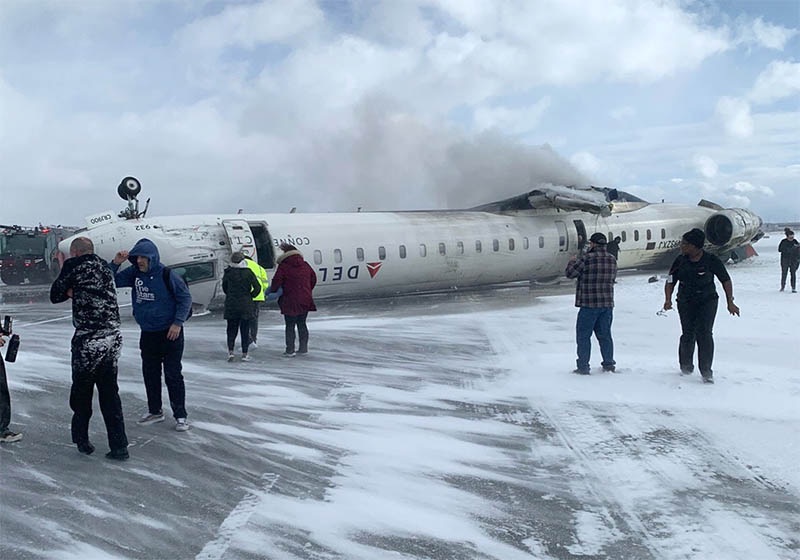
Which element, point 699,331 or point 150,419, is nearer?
point 150,419

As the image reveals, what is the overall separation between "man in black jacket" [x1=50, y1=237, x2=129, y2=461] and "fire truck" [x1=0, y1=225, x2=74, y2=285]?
26.8m

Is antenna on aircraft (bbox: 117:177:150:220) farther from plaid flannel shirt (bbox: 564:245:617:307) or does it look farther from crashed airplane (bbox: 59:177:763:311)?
plaid flannel shirt (bbox: 564:245:617:307)

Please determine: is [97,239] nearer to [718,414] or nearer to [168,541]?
[168,541]

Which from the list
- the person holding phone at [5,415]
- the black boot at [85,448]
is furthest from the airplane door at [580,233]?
the person holding phone at [5,415]

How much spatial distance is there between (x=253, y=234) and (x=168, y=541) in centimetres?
1233

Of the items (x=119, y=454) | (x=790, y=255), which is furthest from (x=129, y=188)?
(x=790, y=255)

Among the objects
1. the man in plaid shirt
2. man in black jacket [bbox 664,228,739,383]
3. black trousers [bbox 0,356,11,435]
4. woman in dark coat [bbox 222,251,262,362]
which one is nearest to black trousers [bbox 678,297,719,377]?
man in black jacket [bbox 664,228,739,383]

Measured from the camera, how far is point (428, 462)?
5.37 metres

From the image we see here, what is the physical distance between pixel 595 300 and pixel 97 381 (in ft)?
19.0

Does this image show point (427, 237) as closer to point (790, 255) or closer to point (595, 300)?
point (790, 255)

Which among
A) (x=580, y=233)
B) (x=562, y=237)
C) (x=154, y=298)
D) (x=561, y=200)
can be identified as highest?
(x=561, y=200)

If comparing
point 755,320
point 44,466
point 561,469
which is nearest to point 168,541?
point 44,466

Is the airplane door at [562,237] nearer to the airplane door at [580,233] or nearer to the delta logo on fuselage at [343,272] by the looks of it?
the airplane door at [580,233]

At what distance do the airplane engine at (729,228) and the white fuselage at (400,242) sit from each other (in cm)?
138
